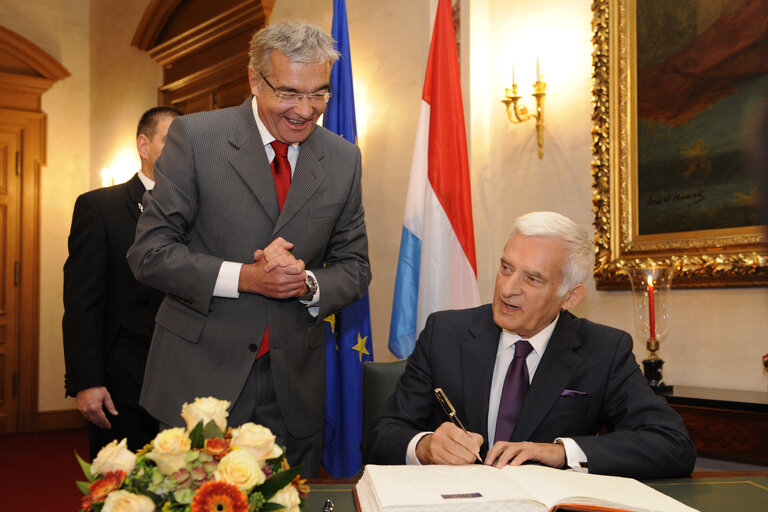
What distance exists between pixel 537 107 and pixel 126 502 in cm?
346

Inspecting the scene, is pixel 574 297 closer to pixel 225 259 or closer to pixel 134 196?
pixel 225 259

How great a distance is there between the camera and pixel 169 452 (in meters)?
1.01

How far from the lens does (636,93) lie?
3727 millimetres

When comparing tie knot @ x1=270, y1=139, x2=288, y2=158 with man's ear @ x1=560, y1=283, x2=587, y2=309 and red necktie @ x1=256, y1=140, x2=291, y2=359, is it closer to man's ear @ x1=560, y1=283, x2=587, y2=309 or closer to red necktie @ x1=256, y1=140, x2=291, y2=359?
red necktie @ x1=256, y1=140, x2=291, y2=359

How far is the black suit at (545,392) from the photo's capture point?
78.1 inches

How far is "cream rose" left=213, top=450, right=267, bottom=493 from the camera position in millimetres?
987

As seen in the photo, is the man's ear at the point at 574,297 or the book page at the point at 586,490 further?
the man's ear at the point at 574,297

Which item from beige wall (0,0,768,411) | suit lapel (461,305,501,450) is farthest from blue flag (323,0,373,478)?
suit lapel (461,305,501,450)

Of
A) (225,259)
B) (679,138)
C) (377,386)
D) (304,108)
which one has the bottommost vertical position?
(377,386)

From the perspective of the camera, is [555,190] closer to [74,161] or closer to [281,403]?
[281,403]

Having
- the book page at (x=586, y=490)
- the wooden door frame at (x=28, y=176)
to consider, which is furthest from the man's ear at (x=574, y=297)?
the wooden door frame at (x=28, y=176)

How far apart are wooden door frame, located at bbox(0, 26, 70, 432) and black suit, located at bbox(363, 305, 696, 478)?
7.03 metres

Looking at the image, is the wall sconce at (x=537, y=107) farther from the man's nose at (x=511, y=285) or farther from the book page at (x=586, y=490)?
the book page at (x=586, y=490)

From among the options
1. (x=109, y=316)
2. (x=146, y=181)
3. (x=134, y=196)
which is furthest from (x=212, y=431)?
(x=146, y=181)
